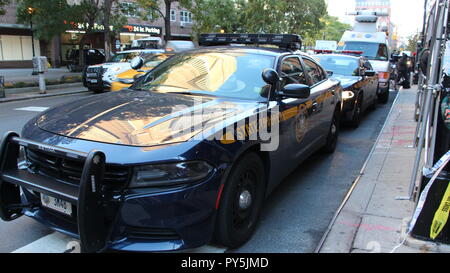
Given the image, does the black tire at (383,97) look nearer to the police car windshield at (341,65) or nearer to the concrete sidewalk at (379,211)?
the police car windshield at (341,65)

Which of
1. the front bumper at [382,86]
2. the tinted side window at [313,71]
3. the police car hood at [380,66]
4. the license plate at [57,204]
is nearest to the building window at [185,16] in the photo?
the police car hood at [380,66]

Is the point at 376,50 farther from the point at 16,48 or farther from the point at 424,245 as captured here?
the point at 16,48

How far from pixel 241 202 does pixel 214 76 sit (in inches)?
58.1

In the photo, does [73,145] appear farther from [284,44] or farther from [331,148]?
[331,148]

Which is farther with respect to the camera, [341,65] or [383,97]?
[383,97]

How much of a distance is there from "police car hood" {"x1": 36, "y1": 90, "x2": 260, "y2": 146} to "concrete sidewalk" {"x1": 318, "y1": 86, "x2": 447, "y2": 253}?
1.46 meters

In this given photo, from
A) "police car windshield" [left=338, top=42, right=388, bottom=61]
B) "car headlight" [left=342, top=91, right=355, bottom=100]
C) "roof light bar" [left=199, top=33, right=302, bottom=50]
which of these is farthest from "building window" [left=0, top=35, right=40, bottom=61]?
"roof light bar" [left=199, top=33, right=302, bottom=50]

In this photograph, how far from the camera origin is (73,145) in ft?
8.98

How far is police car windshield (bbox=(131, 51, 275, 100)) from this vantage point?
3.90 metres

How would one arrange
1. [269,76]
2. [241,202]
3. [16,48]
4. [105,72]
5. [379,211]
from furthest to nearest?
[16,48], [105,72], [379,211], [269,76], [241,202]

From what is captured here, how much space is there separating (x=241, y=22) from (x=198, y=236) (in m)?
36.3

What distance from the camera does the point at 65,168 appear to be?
9.18ft

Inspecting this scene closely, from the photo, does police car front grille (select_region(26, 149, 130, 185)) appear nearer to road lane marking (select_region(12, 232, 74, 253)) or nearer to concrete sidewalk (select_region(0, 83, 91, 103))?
road lane marking (select_region(12, 232, 74, 253))

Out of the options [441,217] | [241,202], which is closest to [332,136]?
[441,217]
